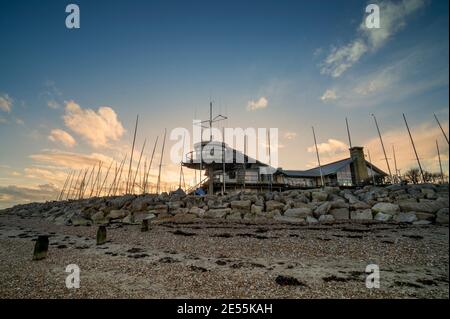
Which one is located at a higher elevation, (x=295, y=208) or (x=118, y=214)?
(x=295, y=208)

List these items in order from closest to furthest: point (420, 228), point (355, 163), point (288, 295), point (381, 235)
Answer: point (288, 295) → point (381, 235) → point (420, 228) → point (355, 163)

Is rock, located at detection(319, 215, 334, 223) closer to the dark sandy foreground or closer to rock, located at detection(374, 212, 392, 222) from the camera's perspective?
rock, located at detection(374, 212, 392, 222)

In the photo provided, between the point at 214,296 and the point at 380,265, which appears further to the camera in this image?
the point at 380,265

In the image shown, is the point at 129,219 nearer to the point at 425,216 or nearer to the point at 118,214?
the point at 118,214

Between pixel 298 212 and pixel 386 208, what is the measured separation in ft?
23.2

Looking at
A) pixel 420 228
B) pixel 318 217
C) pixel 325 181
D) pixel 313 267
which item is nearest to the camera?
pixel 313 267

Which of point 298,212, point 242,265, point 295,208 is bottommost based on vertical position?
point 242,265

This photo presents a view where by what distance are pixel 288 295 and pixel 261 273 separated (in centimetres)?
175

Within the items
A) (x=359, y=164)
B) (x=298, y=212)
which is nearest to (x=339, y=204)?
(x=298, y=212)

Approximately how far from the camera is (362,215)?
18.6m

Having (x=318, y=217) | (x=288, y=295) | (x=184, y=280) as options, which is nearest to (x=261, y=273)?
(x=288, y=295)

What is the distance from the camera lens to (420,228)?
14.9 meters

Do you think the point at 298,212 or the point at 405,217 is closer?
the point at 405,217
